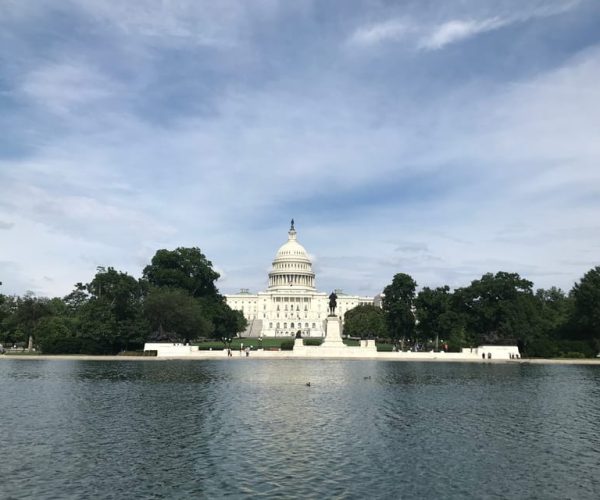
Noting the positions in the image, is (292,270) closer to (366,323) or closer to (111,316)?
A: (366,323)

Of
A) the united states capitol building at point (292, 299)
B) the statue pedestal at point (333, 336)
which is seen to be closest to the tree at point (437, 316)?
the statue pedestal at point (333, 336)

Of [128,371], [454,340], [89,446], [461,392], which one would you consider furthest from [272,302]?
[89,446]

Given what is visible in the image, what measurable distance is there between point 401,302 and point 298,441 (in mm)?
64883

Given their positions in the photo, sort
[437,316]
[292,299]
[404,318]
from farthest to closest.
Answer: [292,299]
[404,318]
[437,316]

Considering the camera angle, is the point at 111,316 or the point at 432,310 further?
the point at 432,310

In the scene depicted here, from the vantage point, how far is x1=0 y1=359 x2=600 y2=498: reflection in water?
47.0ft

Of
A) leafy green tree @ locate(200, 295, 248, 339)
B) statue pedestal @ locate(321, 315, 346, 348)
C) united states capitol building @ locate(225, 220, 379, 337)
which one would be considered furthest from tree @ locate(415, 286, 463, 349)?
united states capitol building @ locate(225, 220, 379, 337)

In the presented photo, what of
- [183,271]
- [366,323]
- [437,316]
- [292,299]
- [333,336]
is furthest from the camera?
[292,299]

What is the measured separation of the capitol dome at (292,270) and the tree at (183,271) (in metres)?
97.0

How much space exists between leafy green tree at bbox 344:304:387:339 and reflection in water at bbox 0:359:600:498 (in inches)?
3433

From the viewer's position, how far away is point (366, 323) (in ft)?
405

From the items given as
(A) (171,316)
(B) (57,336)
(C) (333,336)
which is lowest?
(B) (57,336)

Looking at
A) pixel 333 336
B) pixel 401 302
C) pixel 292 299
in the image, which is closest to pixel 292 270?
pixel 292 299

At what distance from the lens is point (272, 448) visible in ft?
58.6
